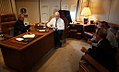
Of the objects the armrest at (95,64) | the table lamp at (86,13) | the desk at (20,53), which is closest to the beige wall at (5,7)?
the desk at (20,53)

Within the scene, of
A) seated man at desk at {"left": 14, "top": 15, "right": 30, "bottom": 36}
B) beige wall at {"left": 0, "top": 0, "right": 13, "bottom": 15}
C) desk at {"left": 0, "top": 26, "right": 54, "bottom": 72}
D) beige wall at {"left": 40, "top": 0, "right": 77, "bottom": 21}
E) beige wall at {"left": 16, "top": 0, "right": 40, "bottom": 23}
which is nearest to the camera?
desk at {"left": 0, "top": 26, "right": 54, "bottom": 72}

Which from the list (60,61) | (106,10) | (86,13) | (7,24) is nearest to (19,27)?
(7,24)

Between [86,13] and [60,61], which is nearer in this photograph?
[60,61]

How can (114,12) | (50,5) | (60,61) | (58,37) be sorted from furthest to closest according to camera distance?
(50,5) < (58,37) < (114,12) < (60,61)

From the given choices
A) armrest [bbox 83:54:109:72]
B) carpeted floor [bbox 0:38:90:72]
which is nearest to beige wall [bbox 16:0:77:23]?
carpeted floor [bbox 0:38:90:72]

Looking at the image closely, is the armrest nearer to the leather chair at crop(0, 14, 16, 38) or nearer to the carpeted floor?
the carpeted floor

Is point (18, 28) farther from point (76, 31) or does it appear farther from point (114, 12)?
point (114, 12)

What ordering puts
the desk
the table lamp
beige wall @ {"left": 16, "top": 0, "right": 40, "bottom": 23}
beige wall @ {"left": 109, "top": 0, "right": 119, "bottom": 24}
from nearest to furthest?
the desk, beige wall @ {"left": 109, "top": 0, "right": 119, "bottom": 24}, beige wall @ {"left": 16, "top": 0, "right": 40, "bottom": 23}, the table lamp

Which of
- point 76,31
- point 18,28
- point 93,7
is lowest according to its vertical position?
point 76,31

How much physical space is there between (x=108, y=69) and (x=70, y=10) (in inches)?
155

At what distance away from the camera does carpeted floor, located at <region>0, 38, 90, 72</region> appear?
2604mm

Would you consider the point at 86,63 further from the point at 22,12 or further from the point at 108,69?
the point at 22,12

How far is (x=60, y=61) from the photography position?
299 centimetres

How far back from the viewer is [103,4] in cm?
424
